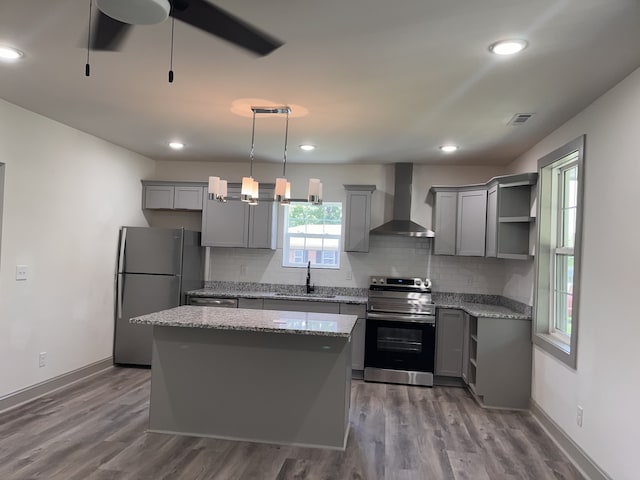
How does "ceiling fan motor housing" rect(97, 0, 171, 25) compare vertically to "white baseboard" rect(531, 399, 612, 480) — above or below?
above

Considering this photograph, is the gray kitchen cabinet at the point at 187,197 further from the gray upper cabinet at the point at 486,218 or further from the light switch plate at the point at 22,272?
the gray upper cabinet at the point at 486,218

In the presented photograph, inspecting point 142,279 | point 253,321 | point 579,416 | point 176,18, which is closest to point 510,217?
point 579,416

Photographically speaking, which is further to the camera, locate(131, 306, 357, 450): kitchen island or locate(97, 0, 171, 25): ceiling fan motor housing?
locate(131, 306, 357, 450): kitchen island

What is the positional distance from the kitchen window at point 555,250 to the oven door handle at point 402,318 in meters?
1.16

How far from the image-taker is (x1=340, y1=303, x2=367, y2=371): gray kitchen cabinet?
5.24 m

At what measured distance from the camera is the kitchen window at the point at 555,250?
380 cm

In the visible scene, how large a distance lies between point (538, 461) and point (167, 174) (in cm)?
523

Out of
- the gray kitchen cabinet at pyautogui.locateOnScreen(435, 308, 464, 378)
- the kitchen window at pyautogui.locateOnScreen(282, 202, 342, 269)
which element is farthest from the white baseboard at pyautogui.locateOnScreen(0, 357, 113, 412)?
the gray kitchen cabinet at pyautogui.locateOnScreen(435, 308, 464, 378)

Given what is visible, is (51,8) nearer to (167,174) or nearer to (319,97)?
(319,97)

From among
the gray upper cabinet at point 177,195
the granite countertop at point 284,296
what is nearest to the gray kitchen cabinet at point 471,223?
the granite countertop at point 284,296

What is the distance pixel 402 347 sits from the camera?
16.8ft

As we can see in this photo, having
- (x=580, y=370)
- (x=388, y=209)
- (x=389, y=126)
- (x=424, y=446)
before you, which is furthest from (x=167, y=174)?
(x=580, y=370)

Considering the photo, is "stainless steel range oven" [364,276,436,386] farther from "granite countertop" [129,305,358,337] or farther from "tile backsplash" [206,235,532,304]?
"granite countertop" [129,305,358,337]

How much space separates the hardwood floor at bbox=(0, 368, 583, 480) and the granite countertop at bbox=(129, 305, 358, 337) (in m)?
0.89
